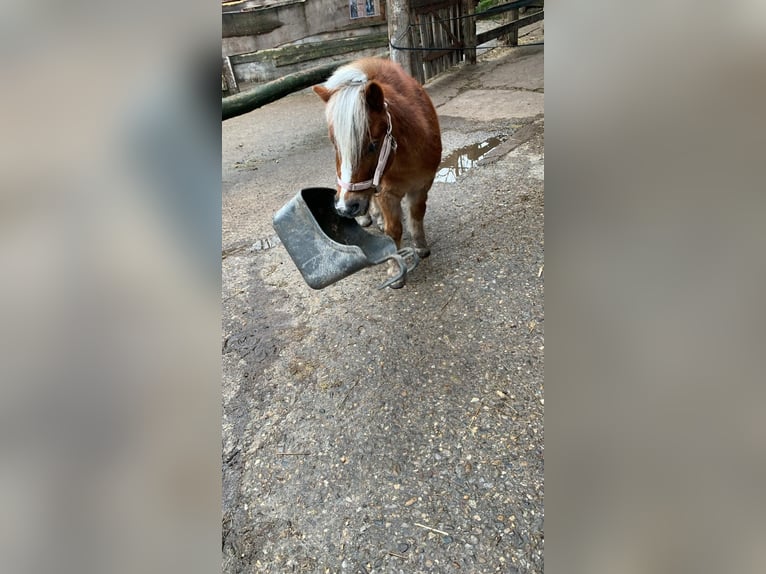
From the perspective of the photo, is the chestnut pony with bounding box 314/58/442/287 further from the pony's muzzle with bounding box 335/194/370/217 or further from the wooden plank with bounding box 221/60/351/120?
the wooden plank with bounding box 221/60/351/120

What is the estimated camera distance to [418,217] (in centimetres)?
298

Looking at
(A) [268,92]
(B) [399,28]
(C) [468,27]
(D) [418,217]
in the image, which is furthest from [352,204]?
(C) [468,27]

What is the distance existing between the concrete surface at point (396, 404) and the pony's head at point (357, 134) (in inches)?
30.1

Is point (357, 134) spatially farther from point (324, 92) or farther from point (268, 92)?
point (268, 92)

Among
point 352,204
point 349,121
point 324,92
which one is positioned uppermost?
point 324,92

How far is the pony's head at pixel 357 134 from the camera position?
2117 millimetres

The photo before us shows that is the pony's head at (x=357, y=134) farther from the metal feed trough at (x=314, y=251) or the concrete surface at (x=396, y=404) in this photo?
the concrete surface at (x=396, y=404)

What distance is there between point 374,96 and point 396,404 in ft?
4.88

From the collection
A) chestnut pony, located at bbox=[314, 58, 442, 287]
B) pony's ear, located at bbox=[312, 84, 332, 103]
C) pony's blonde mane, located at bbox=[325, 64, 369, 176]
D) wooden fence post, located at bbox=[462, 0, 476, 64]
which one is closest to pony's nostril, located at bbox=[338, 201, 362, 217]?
chestnut pony, located at bbox=[314, 58, 442, 287]
